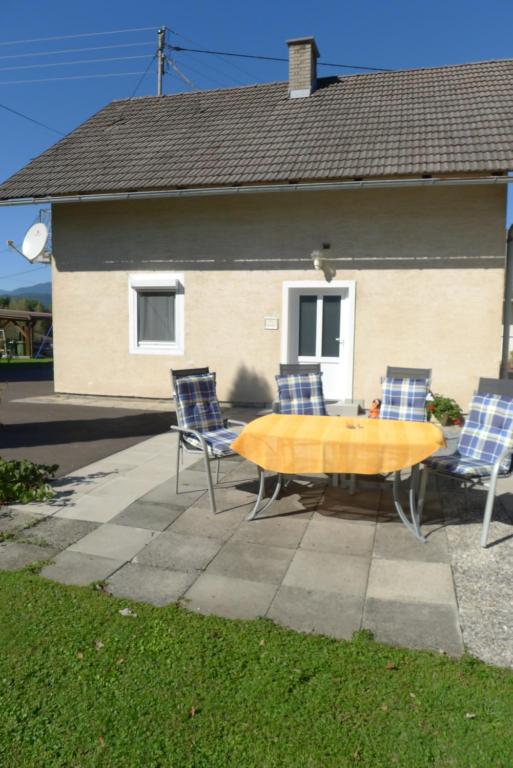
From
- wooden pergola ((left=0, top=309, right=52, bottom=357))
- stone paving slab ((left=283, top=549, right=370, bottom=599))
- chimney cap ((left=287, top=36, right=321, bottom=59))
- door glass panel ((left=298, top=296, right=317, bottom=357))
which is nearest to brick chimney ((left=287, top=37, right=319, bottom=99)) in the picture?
chimney cap ((left=287, top=36, right=321, bottom=59))

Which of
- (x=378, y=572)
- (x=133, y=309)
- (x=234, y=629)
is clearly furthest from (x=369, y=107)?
(x=234, y=629)

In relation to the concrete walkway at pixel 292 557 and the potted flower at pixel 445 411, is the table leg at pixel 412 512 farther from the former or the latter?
the potted flower at pixel 445 411

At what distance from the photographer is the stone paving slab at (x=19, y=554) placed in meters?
3.72

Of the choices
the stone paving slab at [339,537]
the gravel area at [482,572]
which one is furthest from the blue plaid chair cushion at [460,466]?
A: the stone paving slab at [339,537]

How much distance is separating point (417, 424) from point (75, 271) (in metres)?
8.79

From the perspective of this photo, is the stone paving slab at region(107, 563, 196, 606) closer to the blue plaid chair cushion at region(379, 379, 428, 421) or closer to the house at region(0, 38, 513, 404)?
the blue plaid chair cushion at region(379, 379, 428, 421)

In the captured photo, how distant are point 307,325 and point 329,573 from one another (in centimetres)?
699

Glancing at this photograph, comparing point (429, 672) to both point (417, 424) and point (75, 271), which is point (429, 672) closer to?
point (417, 424)

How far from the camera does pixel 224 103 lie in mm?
12617

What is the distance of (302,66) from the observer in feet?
38.7

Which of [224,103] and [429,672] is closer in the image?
[429,672]

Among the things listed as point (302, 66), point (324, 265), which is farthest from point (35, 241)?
point (302, 66)

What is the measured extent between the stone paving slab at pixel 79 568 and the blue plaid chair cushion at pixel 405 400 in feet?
11.8

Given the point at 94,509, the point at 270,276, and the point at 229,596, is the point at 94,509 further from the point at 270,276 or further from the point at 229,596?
the point at 270,276
